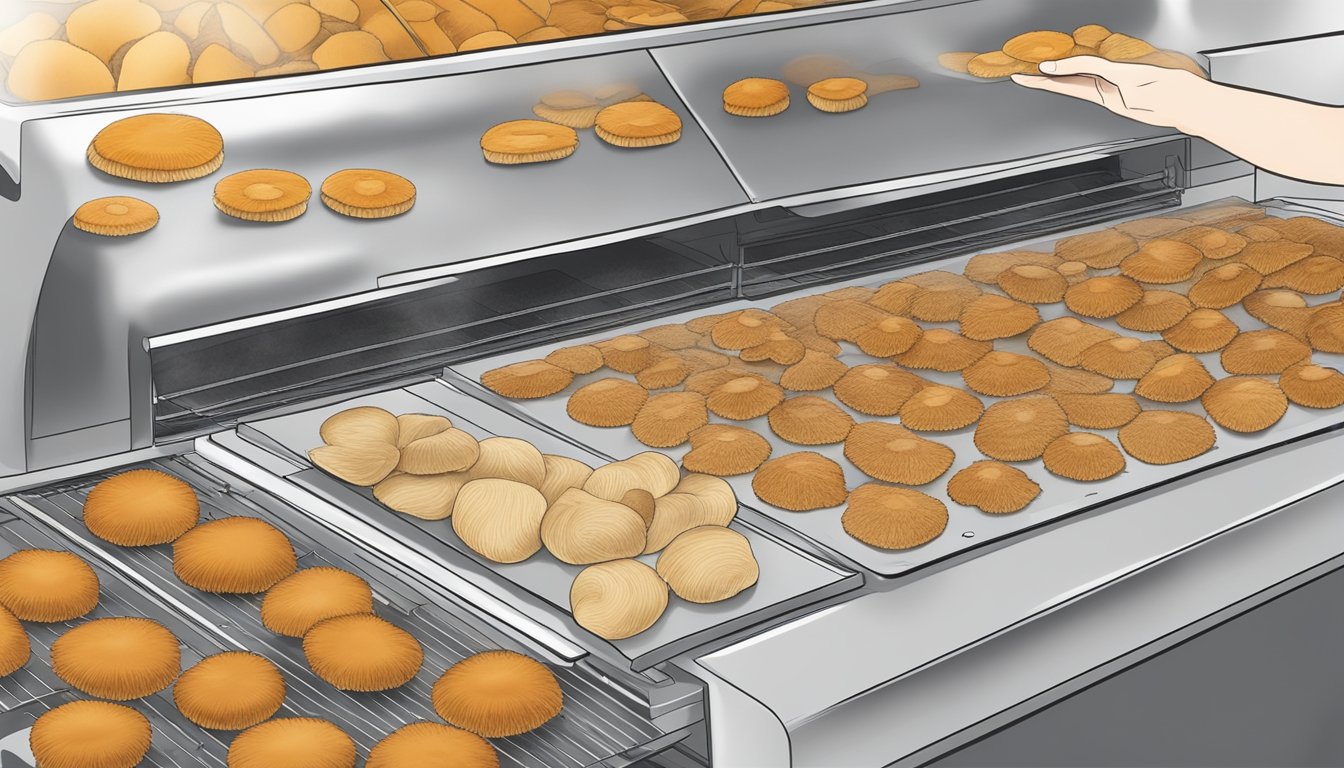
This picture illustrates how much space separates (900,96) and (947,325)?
0.88 feet

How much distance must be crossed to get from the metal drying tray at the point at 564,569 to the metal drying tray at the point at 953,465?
0.02 meters

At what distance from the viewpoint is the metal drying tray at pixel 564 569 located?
2.41ft

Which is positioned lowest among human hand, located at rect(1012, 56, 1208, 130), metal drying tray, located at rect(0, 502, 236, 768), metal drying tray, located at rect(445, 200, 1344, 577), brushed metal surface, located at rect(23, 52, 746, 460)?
metal drying tray, located at rect(445, 200, 1344, 577)

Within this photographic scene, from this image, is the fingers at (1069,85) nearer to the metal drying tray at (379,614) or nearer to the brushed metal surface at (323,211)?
the brushed metal surface at (323,211)

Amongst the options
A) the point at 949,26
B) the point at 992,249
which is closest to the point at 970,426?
the point at 992,249

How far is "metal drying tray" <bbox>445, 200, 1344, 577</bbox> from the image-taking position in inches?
32.8

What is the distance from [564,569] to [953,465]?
0.30 metres

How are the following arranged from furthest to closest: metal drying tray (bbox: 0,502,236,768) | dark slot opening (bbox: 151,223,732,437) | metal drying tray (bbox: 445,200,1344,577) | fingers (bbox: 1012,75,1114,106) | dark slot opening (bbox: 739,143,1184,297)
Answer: fingers (bbox: 1012,75,1114,106), dark slot opening (bbox: 739,143,1184,297), dark slot opening (bbox: 151,223,732,437), metal drying tray (bbox: 445,200,1344,577), metal drying tray (bbox: 0,502,236,768)

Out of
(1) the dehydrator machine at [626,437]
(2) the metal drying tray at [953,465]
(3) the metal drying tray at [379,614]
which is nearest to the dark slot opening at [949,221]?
(1) the dehydrator machine at [626,437]

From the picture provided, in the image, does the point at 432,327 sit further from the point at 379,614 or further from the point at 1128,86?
the point at 1128,86

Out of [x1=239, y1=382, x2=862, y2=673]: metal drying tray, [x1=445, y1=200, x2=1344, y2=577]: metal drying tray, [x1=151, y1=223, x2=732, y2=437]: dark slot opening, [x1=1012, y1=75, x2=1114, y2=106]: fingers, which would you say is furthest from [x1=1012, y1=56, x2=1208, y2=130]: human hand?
[x1=239, y1=382, x2=862, y2=673]: metal drying tray

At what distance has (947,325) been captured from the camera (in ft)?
3.81

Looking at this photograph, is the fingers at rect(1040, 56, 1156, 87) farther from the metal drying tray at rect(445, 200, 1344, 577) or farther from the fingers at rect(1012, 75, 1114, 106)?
the metal drying tray at rect(445, 200, 1344, 577)

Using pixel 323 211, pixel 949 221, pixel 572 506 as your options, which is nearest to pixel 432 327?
pixel 323 211
